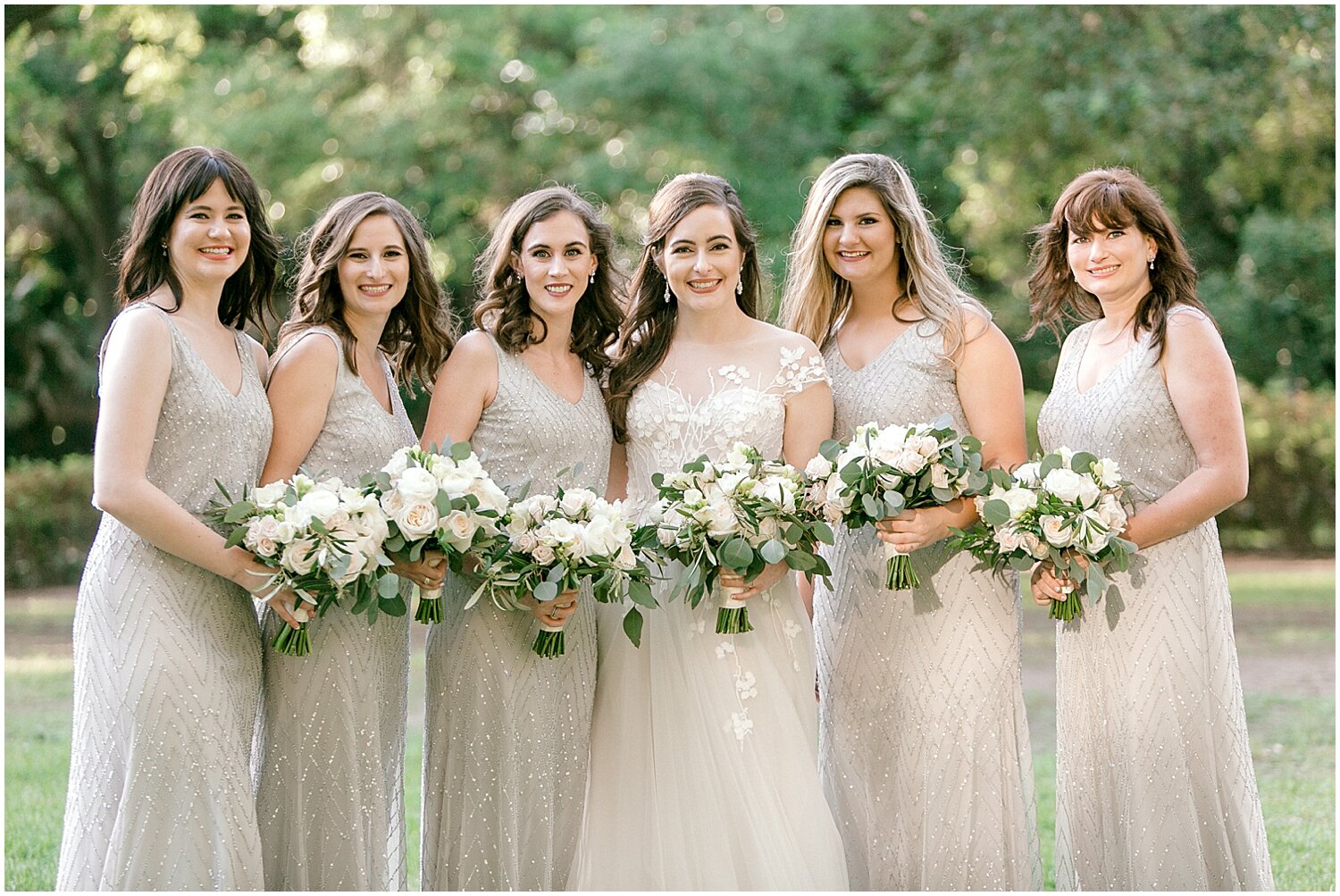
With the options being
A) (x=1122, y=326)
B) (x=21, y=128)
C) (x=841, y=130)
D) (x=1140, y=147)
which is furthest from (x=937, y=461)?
(x=21, y=128)

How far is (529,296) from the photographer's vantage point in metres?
5.28

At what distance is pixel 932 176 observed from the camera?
18.1 meters

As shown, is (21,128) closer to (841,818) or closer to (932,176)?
(932,176)

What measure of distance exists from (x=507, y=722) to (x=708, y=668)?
2.59 ft

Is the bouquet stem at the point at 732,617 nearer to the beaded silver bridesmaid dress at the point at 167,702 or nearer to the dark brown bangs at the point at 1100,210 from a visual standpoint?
the beaded silver bridesmaid dress at the point at 167,702

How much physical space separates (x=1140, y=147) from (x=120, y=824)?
13393mm

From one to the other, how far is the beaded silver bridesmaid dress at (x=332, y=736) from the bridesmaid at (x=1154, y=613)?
254cm

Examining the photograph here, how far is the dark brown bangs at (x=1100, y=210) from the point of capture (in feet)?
16.5

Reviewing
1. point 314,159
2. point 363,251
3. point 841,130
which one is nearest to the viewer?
point 363,251

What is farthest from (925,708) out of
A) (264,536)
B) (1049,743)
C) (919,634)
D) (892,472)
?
(1049,743)

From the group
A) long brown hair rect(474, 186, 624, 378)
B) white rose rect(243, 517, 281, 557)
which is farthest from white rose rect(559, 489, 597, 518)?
white rose rect(243, 517, 281, 557)

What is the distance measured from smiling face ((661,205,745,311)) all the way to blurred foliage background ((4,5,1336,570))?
959 centimetres

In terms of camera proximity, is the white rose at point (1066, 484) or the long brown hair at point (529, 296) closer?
the white rose at point (1066, 484)

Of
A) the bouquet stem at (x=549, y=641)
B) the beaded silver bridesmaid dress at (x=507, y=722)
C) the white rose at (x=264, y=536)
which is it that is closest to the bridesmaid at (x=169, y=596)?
the white rose at (x=264, y=536)
